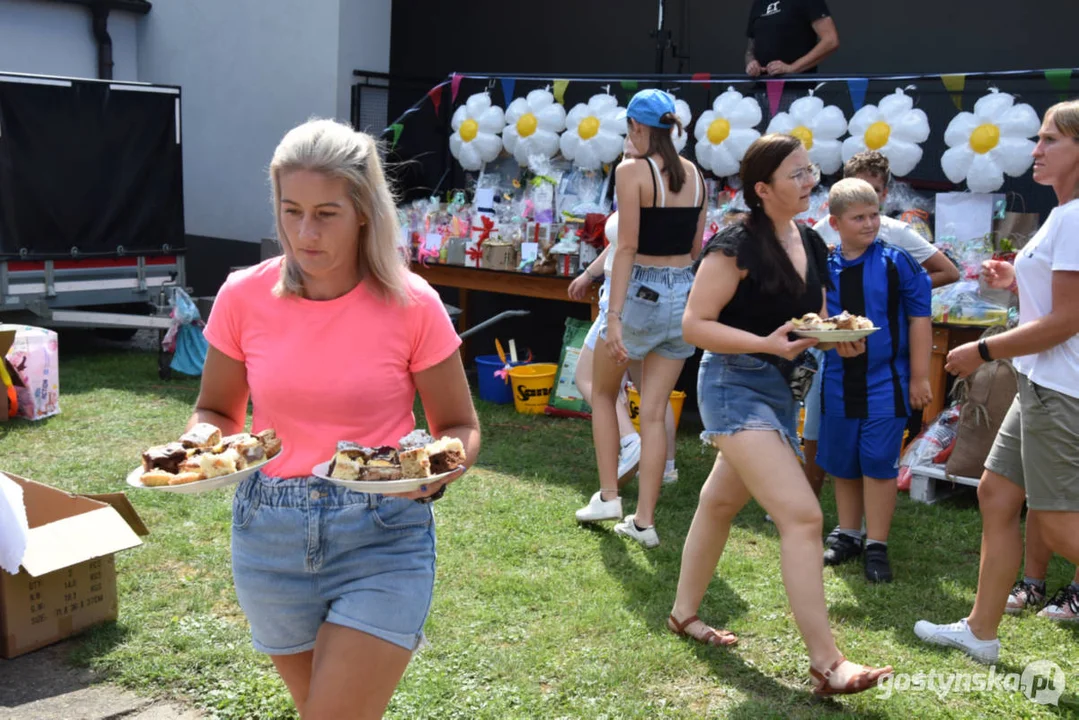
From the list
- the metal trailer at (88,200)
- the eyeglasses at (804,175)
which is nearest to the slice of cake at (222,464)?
the eyeglasses at (804,175)

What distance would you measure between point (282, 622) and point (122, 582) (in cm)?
257

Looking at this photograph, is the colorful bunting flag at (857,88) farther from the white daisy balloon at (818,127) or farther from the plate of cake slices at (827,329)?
the plate of cake slices at (827,329)

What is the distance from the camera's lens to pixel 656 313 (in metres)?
5.07

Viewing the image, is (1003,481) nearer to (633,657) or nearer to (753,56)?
(633,657)

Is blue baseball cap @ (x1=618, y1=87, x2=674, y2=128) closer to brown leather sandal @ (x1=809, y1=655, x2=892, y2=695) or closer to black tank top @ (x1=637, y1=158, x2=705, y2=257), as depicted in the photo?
black tank top @ (x1=637, y1=158, x2=705, y2=257)

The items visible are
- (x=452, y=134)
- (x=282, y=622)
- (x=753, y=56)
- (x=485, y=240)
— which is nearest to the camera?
(x=282, y=622)

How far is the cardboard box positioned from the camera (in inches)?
155

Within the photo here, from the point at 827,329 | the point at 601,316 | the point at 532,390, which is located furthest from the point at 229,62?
the point at 827,329

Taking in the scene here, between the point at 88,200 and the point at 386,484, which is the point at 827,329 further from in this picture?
the point at 88,200

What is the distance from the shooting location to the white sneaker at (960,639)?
12.6 ft

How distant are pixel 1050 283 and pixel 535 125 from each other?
564 cm

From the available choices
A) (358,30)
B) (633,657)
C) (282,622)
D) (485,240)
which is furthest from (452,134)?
(282,622)

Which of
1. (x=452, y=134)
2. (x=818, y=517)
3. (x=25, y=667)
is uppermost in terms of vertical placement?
(x=452, y=134)

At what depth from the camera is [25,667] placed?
3916 mm
